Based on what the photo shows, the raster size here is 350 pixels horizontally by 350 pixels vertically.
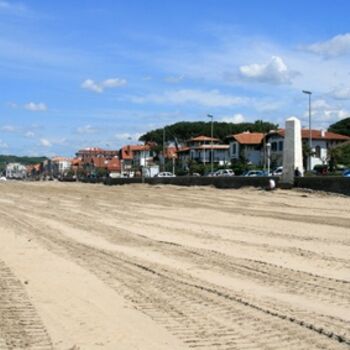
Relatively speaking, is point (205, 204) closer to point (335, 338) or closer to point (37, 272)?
point (37, 272)

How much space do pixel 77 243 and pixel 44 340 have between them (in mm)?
8661

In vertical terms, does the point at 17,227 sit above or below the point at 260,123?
below

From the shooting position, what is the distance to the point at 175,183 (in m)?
54.3

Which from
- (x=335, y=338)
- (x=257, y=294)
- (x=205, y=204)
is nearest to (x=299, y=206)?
(x=205, y=204)

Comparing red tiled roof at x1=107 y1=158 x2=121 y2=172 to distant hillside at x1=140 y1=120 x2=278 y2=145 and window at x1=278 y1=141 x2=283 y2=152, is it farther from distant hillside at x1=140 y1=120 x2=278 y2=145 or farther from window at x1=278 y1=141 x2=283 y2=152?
window at x1=278 y1=141 x2=283 y2=152

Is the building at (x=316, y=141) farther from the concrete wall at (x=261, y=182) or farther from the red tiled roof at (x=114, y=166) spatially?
the red tiled roof at (x=114, y=166)

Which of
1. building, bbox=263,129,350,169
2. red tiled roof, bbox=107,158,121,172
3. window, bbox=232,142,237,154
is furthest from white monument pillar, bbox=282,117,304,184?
red tiled roof, bbox=107,158,121,172

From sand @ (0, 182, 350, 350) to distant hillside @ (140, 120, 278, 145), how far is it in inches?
5869

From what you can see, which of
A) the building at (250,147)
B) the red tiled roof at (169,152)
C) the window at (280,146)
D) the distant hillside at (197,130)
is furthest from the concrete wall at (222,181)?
the distant hillside at (197,130)

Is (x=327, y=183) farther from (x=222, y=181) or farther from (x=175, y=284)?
(x=175, y=284)

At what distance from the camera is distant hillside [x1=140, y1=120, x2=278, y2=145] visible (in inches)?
6649

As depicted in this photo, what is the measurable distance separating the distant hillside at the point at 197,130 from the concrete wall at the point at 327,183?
13005cm

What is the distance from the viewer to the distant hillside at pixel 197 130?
168875mm

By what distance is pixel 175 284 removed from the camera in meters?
9.50
